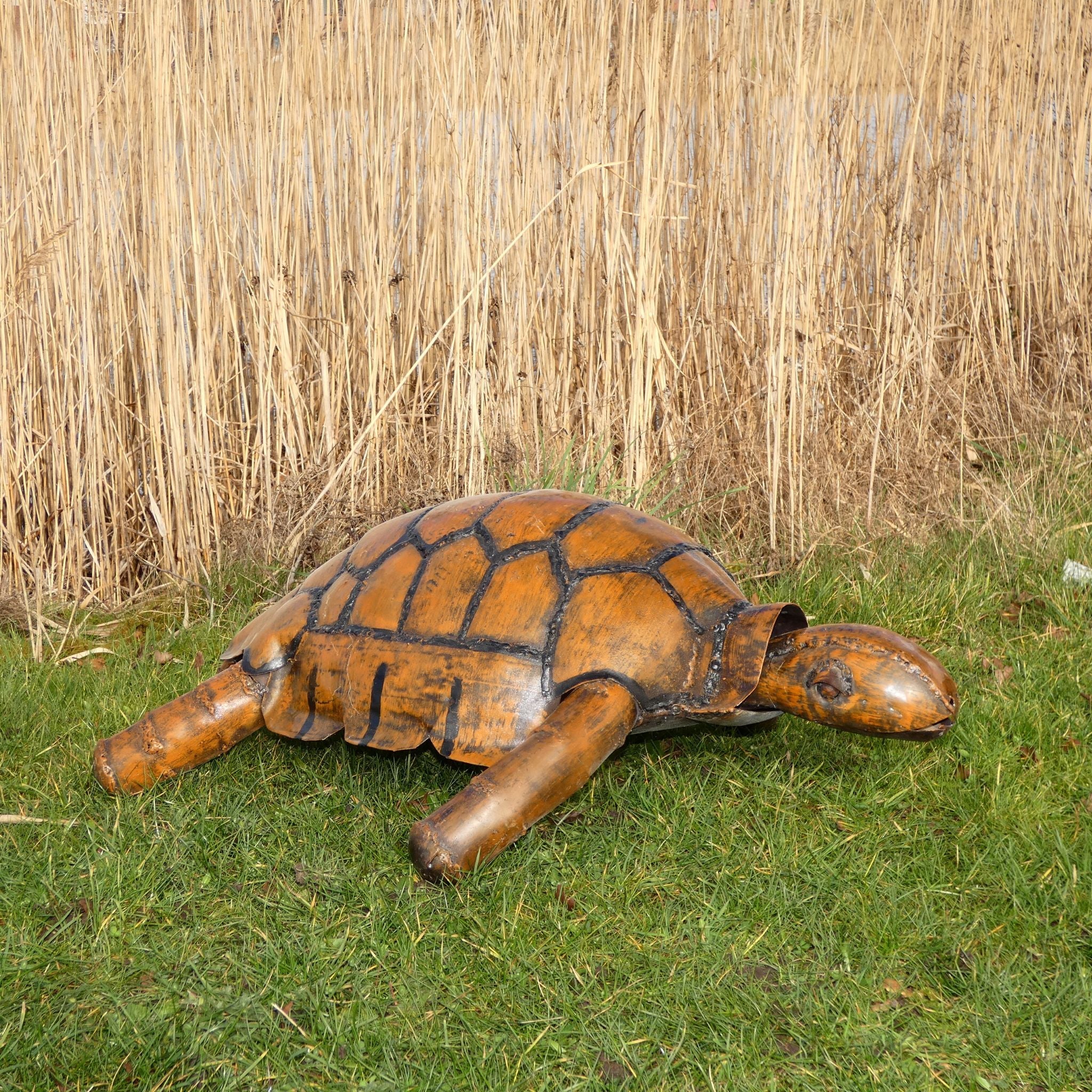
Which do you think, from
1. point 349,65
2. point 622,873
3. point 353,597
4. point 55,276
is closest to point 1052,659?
point 622,873

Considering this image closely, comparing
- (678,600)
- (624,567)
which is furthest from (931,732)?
(624,567)

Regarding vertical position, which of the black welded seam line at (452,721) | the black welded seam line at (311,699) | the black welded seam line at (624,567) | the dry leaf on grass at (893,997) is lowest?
the dry leaf on grass at (893,997)

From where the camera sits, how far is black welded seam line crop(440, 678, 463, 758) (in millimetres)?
2340

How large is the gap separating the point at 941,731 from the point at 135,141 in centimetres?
312

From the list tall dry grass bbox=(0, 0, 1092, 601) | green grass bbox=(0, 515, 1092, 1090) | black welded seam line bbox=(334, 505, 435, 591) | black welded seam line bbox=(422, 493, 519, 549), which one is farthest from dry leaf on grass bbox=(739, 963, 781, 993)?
tall dry grass bbox=(0, 0, 1092, 601)

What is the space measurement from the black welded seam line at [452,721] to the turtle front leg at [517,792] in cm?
12

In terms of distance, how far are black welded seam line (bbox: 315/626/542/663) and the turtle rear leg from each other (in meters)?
0.41

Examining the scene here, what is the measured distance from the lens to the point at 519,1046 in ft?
6.25

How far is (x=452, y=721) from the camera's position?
2.36 metres

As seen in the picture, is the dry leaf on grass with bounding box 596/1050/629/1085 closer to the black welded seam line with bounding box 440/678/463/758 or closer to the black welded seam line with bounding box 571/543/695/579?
the black welded seam line with bounding box 440/678/463/758

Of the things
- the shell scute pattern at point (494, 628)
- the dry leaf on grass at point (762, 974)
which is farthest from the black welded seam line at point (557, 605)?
the dry leaf on grass at point (762, 974)

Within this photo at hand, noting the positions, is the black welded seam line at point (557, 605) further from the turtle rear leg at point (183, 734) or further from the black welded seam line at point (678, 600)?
the turtle rear leg at point (183, 734)

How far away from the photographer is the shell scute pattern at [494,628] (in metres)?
2.35

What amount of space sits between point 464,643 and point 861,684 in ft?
2.71
